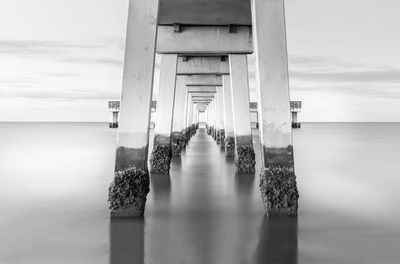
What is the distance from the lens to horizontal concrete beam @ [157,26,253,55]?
51.9ft

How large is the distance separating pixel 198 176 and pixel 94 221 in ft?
26.6

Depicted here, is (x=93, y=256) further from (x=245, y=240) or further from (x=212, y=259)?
(x=245, y=240)

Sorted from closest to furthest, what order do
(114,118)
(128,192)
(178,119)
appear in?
1. (128,192)
2. (178,119)
3. (114,118)

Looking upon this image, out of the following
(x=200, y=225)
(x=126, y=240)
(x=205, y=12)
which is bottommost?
(x=126, y=240)

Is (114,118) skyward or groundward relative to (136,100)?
skyward

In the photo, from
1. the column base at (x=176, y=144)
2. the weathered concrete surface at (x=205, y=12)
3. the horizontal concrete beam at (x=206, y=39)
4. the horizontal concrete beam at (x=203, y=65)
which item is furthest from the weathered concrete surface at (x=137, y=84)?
the column base at (x=176, y=144)

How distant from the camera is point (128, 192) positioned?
29.0 ft

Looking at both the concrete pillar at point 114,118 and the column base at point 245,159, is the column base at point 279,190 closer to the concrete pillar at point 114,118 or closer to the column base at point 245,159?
the column base at point 245,159

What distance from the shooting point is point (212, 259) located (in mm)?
6949

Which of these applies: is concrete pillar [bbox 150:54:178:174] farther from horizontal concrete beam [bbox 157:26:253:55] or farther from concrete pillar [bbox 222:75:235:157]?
concrete pillar [bbox 222:75:235:157]

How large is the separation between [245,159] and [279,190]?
8.42 metres

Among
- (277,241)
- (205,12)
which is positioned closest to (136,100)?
(277,241)

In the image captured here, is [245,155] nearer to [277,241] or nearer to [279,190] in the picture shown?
[279,190]

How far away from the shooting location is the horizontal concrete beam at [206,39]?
15.8 metres
